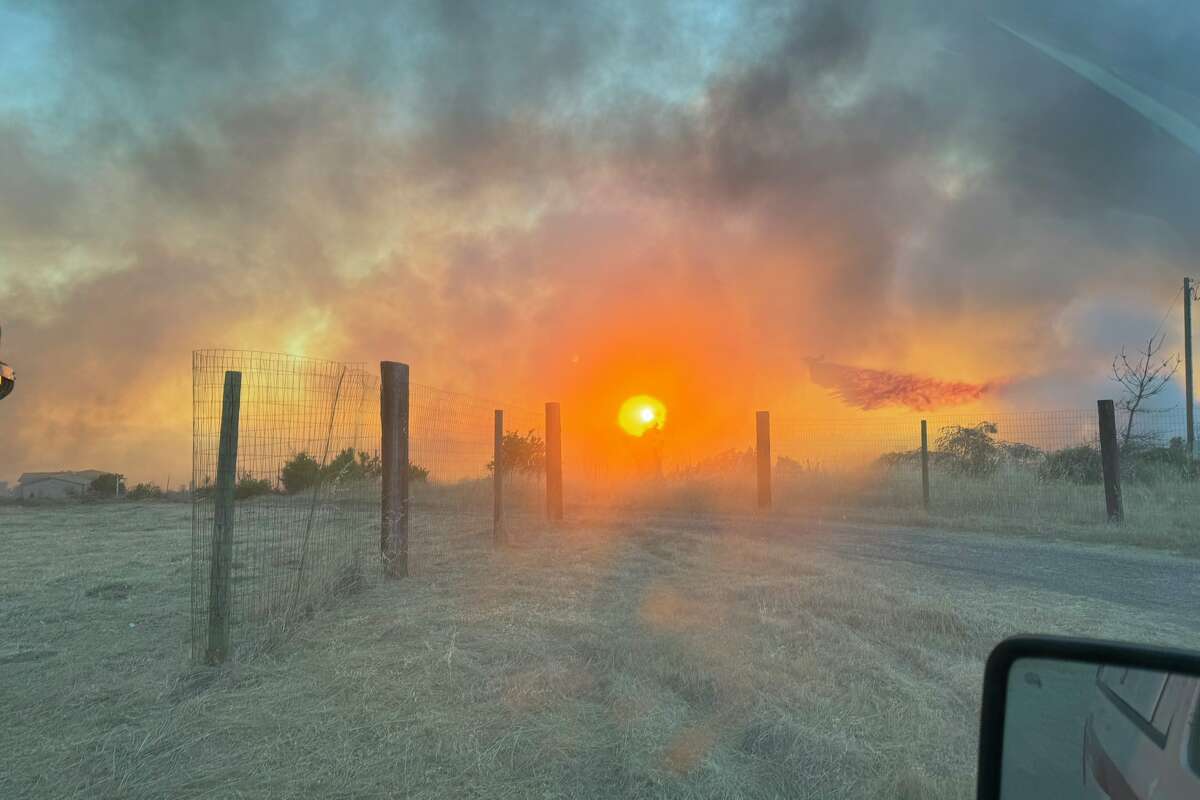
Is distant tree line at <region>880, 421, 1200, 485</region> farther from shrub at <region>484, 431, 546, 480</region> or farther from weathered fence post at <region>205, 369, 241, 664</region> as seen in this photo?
weathered fence post at <region>205, 369, 241, 664</region>

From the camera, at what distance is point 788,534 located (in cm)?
1190

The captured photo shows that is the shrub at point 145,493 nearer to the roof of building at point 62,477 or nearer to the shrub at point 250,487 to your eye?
the roof of building at point 62,477

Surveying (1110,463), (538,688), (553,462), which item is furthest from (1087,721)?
(1110,463)

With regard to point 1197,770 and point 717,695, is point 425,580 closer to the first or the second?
point 717,695

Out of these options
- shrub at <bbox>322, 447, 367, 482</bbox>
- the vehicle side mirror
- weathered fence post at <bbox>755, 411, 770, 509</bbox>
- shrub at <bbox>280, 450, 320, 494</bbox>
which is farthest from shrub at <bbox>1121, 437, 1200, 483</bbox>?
shrub at <bbox>280, 450, 320, 494</bbox>

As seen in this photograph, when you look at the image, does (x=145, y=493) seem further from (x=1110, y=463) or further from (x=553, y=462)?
(x=1110, y=463)

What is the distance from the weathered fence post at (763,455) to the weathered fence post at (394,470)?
34.0 ft

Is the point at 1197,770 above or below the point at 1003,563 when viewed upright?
above

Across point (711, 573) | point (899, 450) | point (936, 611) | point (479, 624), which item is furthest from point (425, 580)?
point (899, 450)

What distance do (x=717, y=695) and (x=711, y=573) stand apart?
12.5 feet

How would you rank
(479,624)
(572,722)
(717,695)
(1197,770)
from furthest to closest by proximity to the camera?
(479,624)
(717,695)
(572,722)
(1197,770)

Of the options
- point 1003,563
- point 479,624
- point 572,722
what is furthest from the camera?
point 1003,563

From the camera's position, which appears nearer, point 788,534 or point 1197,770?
point 1197,770

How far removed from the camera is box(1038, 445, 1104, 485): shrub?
653 inches
